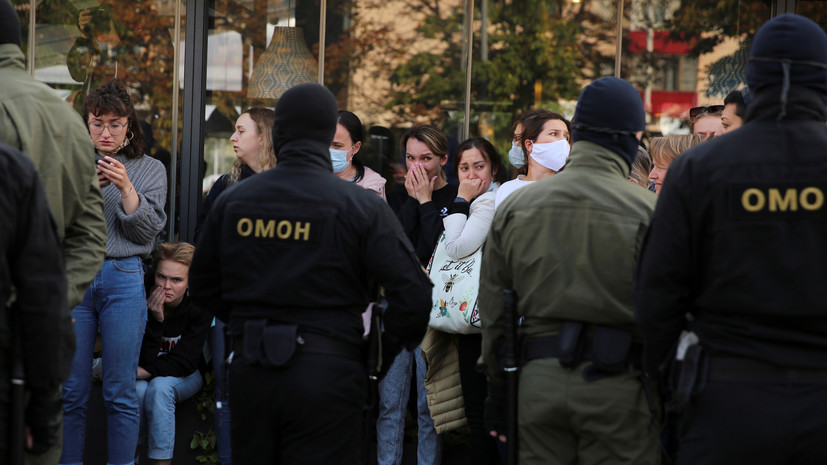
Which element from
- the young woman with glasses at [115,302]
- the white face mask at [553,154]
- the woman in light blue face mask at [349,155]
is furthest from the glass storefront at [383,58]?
the white face mask at [553,154]

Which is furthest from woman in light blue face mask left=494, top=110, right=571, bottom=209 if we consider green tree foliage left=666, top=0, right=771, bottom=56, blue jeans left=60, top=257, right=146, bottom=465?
green tree foliage left=666, top=0, right=771, bottom=56

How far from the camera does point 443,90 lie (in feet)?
23.5

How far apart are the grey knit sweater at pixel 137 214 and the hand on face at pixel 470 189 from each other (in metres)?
1.73

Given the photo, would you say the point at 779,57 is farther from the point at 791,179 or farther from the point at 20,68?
the point at 20,68

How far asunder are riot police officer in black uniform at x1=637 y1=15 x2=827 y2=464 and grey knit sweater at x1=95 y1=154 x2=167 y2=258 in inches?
122

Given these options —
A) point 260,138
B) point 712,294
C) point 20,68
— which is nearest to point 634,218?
point 712,294

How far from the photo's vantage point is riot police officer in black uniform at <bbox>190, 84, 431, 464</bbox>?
11.7ft

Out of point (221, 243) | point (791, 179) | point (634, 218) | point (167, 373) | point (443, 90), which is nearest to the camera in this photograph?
point (791, 179)

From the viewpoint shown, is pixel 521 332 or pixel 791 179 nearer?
pixel 791 179

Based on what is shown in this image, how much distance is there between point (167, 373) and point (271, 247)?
2362 mm

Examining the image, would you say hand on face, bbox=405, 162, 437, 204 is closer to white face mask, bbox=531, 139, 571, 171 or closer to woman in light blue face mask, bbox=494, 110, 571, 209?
woman in light blue face mask, bbox=494, 110, 571, 209

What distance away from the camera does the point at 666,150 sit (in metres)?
5.33

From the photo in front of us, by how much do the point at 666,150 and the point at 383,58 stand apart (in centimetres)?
258

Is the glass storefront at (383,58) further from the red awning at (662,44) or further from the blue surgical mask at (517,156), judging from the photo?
the blue surgical mask at (517,156)
